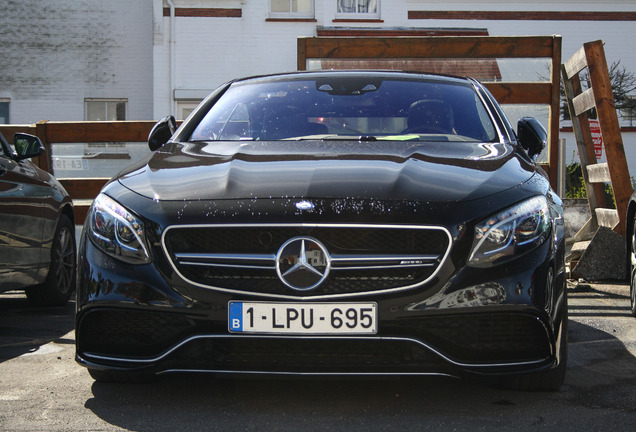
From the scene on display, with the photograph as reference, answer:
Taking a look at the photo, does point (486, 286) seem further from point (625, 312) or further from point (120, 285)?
point (625, 312)

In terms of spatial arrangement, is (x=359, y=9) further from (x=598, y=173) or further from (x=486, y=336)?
(x=486, y=336)

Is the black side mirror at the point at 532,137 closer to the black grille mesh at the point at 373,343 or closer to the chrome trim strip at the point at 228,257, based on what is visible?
the black grille mesh at the point at 373,343

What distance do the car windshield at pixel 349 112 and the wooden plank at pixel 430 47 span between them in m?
4.05

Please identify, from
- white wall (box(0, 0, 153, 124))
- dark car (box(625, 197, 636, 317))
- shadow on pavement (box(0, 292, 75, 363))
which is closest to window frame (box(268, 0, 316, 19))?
white wall (box(0, 0, 153, 124))

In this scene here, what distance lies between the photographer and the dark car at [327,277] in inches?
135

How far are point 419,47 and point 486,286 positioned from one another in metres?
6.33

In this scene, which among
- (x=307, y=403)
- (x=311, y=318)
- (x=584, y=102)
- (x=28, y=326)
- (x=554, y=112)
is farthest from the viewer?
(x=584, y=102)

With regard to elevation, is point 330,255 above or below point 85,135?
below

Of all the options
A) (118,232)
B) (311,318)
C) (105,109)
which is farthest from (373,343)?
(105,109)

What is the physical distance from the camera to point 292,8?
2173cm

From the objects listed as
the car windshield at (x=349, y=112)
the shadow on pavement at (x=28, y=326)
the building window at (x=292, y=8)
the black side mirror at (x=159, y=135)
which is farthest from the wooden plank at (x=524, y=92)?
the building window at (x=292, y=8)

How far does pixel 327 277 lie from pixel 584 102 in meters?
7.09

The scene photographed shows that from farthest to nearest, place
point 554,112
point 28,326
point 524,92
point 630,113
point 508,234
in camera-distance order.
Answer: point 630,113
point 524,92
point 554,112
point 28,326
point 508,234

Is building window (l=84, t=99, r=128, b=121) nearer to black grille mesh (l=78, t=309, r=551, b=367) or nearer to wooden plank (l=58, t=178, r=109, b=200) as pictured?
wooden plank (l=58, t=178, r=109, b=200)
